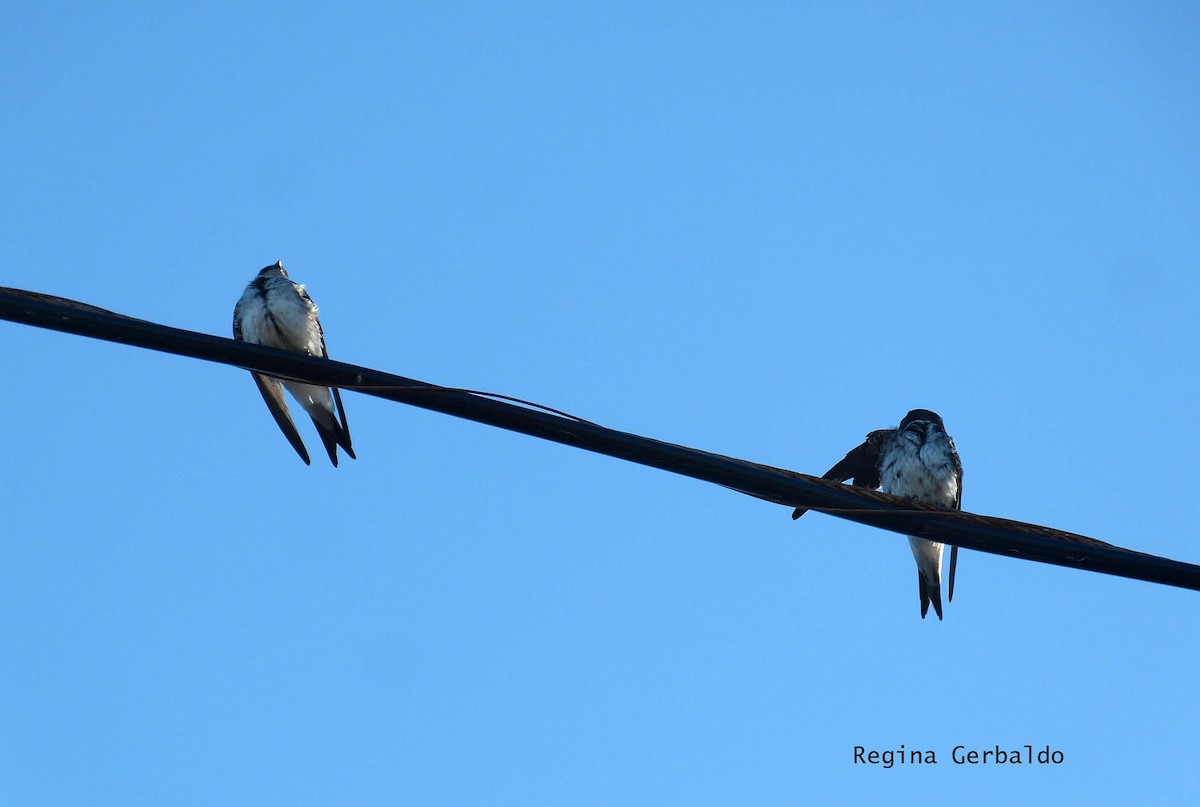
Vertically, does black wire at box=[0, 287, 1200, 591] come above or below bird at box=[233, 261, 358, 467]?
below

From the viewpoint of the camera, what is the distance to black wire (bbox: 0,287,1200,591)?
3.54m

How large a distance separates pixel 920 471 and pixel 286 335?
4.26 m

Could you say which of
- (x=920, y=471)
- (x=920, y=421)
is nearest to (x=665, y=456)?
(x=920, y=471)

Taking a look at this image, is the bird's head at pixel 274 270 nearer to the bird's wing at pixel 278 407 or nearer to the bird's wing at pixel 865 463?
the bird's wing at pixel 278 407

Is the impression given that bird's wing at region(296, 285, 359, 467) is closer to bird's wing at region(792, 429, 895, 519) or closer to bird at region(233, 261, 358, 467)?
bird at region(233, 261, 358, 467)

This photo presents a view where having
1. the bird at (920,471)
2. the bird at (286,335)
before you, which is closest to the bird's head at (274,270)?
the bird at (286,335)

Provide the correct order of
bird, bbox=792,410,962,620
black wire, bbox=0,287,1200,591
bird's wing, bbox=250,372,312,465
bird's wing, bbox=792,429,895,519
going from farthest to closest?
1. bird's wing, bbox=792,429,895,519
2. bird, bbox=792,410,962,620
3. bird's wing, bbox=250,372,312,465
4. black wire, bbox=0,287,1200,591

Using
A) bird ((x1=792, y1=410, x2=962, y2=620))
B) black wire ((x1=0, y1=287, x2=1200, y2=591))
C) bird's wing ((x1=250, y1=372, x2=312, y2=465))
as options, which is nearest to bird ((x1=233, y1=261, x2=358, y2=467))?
bird's wing ((x1=250, y1=372, x2=312, y2=465))

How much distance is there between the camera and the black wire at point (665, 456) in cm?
354

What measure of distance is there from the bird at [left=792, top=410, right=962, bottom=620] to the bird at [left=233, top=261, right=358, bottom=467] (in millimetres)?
3369

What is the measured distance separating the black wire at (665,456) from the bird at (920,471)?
14.5ft

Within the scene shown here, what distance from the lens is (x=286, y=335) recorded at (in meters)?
7.58

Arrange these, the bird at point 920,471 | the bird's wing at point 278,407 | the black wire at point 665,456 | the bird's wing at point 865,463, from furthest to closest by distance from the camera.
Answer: the bird's wing at point 865,463, the bird at point 920,471, the bird's wing at point 278,407, the black wire at point 665,456

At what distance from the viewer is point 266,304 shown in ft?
24.9
